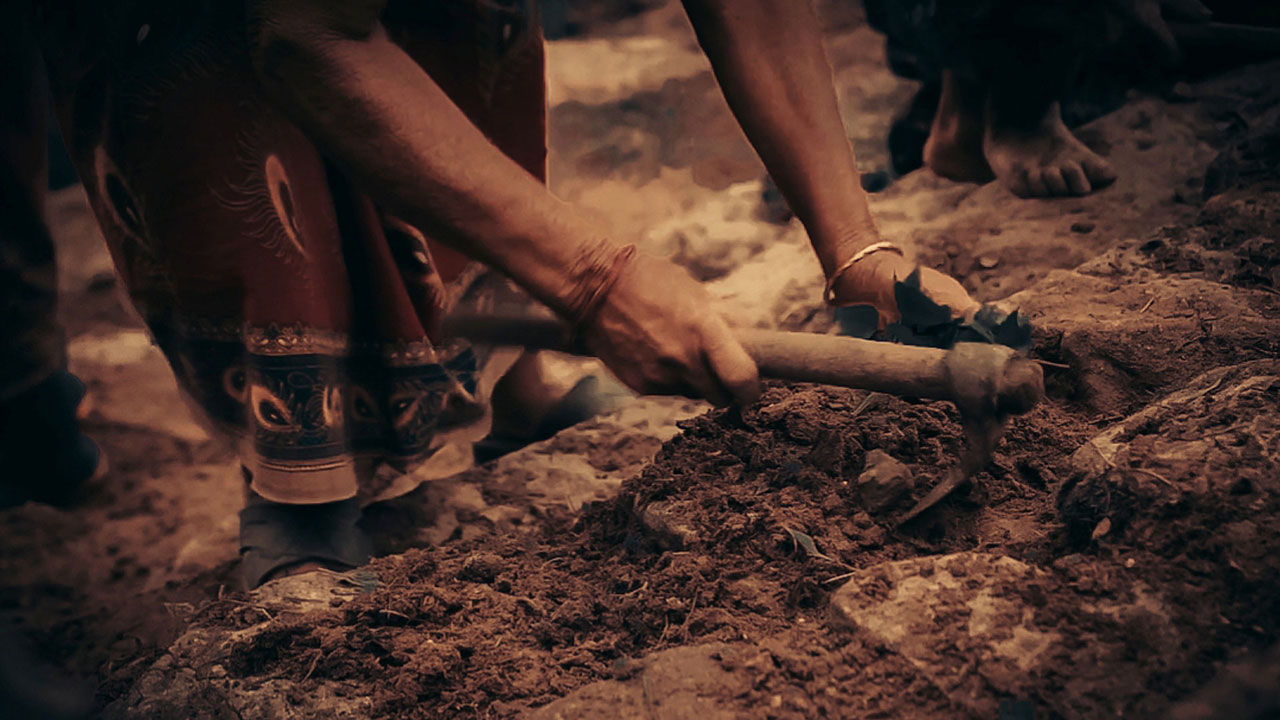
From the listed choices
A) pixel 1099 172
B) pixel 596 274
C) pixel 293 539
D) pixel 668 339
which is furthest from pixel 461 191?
pixel 1099 172

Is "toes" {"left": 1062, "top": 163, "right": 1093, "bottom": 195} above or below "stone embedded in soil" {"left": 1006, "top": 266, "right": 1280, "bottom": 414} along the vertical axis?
below

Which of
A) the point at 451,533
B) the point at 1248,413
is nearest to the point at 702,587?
the point at 1248,413

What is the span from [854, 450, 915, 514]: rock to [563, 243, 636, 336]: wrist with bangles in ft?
1.69

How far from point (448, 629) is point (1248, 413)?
119 centimetres

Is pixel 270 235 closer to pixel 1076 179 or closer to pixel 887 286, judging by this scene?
pixel 887 286

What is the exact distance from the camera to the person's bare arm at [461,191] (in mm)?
1372

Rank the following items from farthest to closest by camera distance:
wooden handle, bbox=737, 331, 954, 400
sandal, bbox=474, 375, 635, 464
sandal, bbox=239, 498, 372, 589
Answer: sandal, bbox=474, 375, 635, 464 < sandal, bbox=239, 498, 372, 589 < wooden handle, bbox=737, 331, 954, 400

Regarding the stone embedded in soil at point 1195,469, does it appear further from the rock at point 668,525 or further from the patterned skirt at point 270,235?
the patterned skirt at point 270,235

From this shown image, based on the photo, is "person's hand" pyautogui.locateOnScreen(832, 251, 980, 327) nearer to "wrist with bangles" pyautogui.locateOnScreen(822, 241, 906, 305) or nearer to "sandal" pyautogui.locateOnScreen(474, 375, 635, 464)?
"wrist with bangles" pyautogui.locateOnScreen(822, 241, 906, 305)

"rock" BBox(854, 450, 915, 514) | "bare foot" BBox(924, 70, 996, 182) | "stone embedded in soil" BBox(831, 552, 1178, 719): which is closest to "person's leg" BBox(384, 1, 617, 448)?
"rock" BBox(854, 450, 915, 514)

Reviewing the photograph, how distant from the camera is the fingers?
140 cm

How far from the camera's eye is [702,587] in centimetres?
129

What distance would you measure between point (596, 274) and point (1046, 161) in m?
1.90

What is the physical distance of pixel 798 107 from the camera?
1.77 meters
